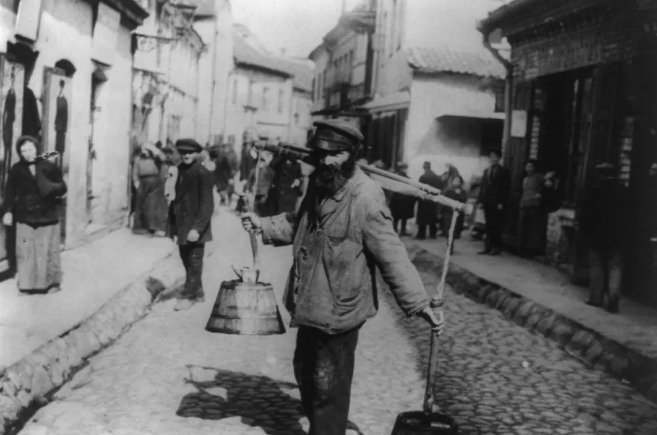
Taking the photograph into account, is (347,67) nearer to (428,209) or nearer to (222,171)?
(222,171)

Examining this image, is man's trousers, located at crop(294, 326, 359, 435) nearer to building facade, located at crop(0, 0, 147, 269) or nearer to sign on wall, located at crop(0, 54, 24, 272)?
sign on wall, located at crop(0, 54, 24, 272)

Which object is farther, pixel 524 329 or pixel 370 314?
pixel 524 329

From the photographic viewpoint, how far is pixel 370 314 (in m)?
4.16

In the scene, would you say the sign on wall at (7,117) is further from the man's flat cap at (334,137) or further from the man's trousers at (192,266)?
the man's flat cap at (334,137)

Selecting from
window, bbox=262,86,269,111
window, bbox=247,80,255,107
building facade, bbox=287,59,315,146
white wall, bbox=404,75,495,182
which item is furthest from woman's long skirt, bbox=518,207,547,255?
building facade, bbox=287,59,315,146

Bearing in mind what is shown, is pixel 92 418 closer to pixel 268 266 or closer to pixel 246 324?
pixel 246 324

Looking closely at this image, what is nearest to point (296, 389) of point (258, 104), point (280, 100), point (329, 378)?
point (329, 378)

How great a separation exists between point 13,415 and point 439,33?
19.2 m

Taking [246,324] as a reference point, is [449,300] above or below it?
below

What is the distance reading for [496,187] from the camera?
13875 millimetres

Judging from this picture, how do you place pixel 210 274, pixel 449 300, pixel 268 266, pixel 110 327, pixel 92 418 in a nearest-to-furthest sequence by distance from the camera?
1. pixel 92 418
2. pixel 110 327
3. pixel 449 300
4. pixel 210 274
5. pixel 268 266

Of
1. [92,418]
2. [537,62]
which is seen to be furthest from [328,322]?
[537,62]

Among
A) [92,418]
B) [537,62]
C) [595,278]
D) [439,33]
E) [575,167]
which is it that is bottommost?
[92,418]

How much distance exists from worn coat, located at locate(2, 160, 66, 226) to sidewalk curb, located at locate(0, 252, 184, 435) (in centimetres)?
116
